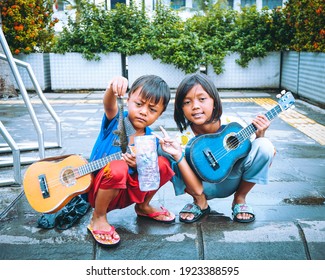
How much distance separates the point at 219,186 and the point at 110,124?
86 centimetres

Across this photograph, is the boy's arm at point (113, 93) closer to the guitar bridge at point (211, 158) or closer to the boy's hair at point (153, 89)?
the boy's hair at point (153, 89)

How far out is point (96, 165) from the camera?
8.53 ft

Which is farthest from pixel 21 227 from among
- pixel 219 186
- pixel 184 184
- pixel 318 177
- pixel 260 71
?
pixel 260 71

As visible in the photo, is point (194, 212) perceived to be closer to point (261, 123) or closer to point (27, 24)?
point (261, 123)

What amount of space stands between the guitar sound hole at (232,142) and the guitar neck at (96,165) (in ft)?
2.36

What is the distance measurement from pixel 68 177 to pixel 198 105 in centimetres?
94

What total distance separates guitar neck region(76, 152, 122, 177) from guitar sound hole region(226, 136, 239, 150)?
72cm

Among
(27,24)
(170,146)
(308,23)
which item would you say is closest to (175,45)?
(308,23)

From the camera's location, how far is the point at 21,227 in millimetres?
2818

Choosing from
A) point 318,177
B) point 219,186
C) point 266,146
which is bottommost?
point 318,177

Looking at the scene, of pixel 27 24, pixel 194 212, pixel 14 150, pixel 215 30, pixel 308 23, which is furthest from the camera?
pixel 215 30

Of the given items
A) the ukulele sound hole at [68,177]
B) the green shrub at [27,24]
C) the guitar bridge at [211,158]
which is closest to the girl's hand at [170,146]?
the guitar bridge at [211,158]
